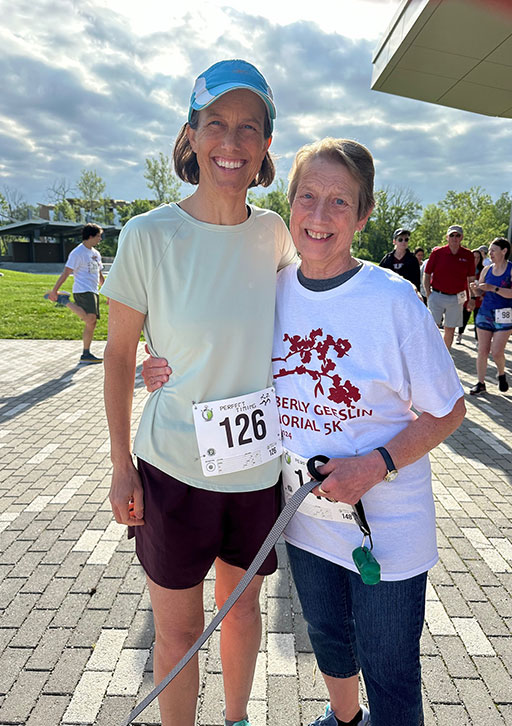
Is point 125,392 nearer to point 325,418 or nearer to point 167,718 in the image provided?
point 325,418

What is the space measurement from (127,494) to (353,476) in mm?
719

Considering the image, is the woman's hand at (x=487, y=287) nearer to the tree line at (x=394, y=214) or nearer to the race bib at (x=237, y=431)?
the race bib at (x=237, y=431)

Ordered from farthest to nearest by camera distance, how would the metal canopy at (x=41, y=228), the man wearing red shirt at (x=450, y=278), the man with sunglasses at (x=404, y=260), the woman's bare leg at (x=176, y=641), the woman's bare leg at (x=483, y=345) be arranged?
the metal canopy at (x=41, y=228) < the man with sunglasses at (x=404, y=260) < the man wearing red shirt at (x=450, y=278) < the woman's bare leg at (x=483, y=345) < the woman's bare leg at (x=176, y=641)

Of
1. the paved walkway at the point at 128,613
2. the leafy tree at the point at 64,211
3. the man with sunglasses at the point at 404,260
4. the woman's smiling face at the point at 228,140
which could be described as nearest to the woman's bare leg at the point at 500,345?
the paved walkway at the point at 128,613

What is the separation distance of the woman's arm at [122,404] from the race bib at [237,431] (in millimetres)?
255

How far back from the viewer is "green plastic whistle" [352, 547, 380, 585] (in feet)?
4.56

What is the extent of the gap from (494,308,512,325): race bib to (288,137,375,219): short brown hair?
5579mm

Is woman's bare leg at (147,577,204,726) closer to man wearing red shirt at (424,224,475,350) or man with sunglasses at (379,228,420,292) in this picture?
man wearing red shirt at (424,224,475,350)

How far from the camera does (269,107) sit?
1598 millimetres

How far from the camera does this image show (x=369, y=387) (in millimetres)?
1398

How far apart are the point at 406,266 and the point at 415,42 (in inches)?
182

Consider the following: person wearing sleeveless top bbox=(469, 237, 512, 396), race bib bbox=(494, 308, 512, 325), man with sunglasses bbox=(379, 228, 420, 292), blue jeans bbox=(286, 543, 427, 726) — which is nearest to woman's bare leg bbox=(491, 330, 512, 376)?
person wearing sleeveless top bbox=(469, 237, 512, 396)

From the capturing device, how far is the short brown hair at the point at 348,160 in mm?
1453

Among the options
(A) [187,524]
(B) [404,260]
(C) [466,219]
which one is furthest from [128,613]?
(C) [466,219]
